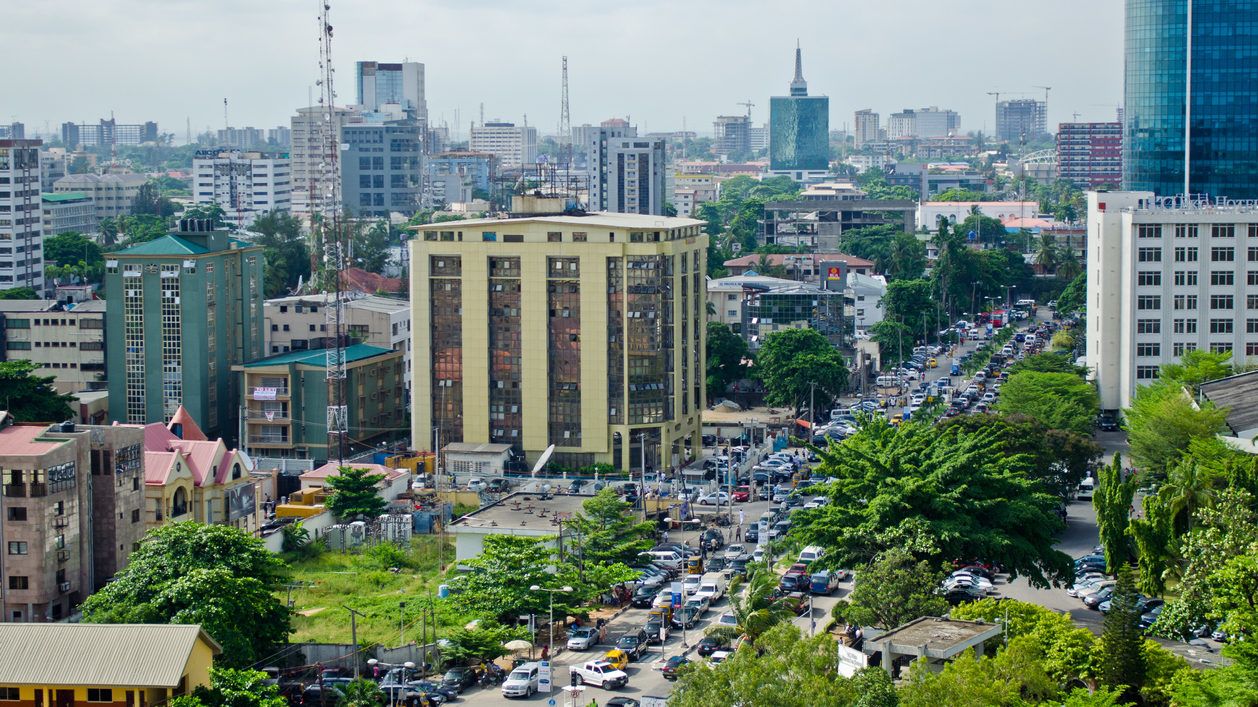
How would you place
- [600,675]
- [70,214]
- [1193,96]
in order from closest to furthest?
[600,675] < [1193,96] < [70,214]

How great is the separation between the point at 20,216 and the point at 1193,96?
63.6 m

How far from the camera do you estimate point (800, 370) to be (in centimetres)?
7038

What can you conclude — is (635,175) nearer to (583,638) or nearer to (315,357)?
(315,357)

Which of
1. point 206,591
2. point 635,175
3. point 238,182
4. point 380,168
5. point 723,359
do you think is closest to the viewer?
point 206,591

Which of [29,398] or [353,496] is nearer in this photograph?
[353,496]

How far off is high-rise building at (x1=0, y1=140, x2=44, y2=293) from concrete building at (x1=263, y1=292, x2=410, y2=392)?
3519cm

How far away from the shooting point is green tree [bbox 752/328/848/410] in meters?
70.4

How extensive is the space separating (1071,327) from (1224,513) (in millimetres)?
52349

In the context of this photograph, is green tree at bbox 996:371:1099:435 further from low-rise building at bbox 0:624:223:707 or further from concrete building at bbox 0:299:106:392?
concrete building at bbox 0:299:106:392

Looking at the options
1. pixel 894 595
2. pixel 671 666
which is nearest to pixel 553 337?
pixel 671 666

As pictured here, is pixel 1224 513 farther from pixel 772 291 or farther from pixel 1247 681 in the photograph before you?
pixel 772 291

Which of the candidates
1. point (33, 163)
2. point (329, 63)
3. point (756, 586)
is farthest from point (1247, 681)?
point (33, 163)

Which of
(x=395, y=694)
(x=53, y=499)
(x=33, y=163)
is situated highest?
(x=33, y=163)

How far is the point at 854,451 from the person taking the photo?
43.1 m
